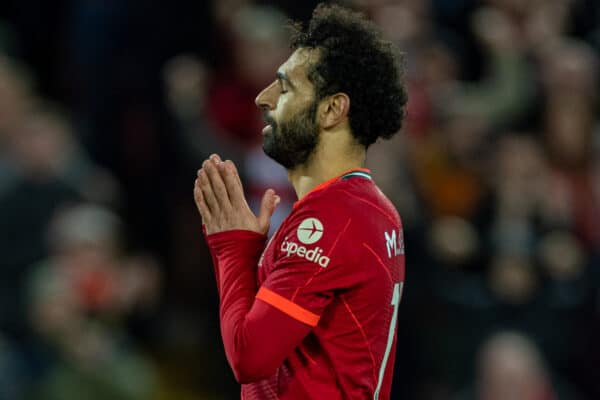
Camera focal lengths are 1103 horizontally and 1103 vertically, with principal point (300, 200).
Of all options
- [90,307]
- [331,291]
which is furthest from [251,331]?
[90,307]

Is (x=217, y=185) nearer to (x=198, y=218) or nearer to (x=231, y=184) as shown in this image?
(x=231, y=184)

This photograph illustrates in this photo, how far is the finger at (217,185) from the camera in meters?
3.20

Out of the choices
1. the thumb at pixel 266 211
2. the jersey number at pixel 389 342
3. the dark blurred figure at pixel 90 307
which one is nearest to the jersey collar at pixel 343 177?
the thumb at pixel 266 211

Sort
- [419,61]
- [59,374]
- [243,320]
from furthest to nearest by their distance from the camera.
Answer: [419,61] → [59,374] → [243,320]

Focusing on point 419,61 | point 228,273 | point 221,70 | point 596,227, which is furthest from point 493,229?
point 228,273

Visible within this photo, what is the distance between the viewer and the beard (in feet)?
10.5

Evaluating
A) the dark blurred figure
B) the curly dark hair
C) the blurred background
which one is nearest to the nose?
the curly dark hair

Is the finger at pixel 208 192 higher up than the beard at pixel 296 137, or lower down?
lower down

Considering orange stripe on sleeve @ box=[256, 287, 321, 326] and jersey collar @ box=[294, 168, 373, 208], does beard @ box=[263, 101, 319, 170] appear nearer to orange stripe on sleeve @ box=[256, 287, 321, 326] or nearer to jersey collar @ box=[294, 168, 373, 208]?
jersey collar @ box=[294, 168, 373, 208]

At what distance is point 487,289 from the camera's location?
A: 23.0ft

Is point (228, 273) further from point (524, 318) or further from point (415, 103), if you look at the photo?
point (415, 103)

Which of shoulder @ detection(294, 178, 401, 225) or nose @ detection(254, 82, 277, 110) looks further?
nose @ detection(254, 82, 277, 110)

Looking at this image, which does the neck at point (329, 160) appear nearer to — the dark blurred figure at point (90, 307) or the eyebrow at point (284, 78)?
the eyebrow at point (284, 78)

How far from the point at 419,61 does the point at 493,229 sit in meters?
1.57
